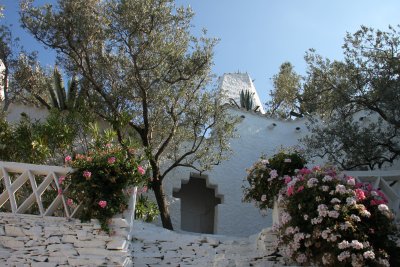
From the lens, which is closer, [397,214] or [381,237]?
[381,237]

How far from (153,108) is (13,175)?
3673mm

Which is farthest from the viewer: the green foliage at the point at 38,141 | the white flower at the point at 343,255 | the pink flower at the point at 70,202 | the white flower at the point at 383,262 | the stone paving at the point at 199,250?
the green foliage at the point at 38,141

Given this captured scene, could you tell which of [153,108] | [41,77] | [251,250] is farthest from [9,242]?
[41,77]

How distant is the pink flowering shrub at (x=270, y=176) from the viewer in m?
9.51

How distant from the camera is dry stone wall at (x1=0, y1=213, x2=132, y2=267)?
25.1 ft

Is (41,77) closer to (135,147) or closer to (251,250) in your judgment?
(135,147)

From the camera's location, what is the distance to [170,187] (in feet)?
44.5

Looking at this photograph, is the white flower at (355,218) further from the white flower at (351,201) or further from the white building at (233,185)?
the white building at (233,185)

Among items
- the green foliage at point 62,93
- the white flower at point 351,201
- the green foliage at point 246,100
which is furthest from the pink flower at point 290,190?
the green foliage at point 246,100

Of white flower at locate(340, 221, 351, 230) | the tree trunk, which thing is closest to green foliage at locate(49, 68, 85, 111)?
the tree trunk

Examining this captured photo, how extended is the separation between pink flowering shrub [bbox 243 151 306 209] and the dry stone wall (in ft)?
9.30

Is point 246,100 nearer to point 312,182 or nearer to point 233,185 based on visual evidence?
point 233,185

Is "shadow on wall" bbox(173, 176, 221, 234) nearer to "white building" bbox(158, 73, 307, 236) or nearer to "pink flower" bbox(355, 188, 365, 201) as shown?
"white building" bbox(158, 73, 307, 236)

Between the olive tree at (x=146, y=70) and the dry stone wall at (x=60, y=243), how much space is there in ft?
10.4
